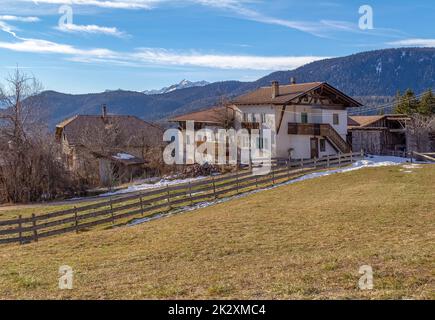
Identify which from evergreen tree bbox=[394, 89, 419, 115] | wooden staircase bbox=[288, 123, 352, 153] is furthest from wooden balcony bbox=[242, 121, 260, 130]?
evergreen tree bbox=[394, 89, 419, 115]

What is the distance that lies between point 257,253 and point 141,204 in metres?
12.6

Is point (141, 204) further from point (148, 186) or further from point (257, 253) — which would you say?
point (148, 186)

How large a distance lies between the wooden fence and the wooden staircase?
116 inches

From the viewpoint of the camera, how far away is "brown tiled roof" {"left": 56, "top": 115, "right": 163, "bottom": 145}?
60.2 m

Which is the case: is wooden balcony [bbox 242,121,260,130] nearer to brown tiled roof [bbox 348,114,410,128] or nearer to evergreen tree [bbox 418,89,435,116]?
brown tiled roof [bbox 348,114,410,128]

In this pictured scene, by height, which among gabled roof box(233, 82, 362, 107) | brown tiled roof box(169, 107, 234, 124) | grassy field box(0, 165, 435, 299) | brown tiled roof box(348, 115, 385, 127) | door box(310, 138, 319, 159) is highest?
gabled roof box(233, 82, 362, 107)

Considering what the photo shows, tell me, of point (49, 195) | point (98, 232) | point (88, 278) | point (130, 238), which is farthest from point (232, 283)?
point (49, 195)

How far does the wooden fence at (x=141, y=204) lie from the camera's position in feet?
71.9

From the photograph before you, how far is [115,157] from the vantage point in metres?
53.4

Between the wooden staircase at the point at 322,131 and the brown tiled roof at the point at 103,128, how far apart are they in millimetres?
22743

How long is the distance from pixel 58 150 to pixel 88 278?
123 ft

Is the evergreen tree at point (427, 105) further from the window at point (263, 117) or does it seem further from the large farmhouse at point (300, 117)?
the window at point (263, 117)

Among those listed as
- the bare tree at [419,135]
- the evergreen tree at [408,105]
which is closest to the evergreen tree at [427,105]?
the evergreen tree at [408,105]

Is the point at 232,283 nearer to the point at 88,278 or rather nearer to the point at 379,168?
the point at 88,278
